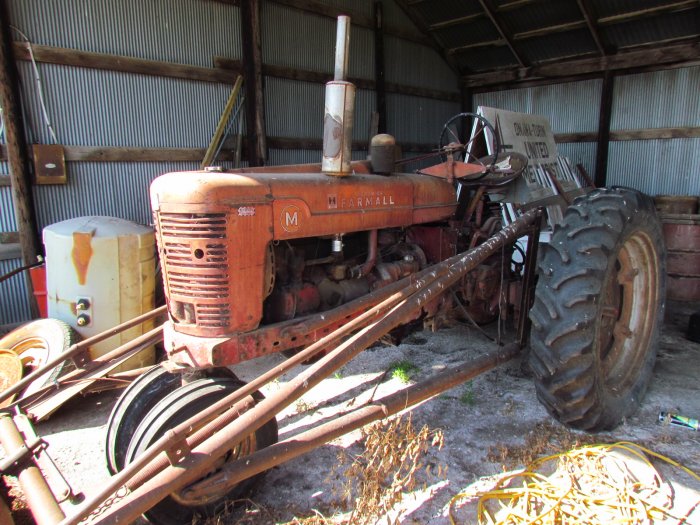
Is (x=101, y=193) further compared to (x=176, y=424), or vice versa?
(x=101, y=193)

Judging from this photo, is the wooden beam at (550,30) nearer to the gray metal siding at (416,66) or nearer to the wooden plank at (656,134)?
the gray metal siding at (416,66)

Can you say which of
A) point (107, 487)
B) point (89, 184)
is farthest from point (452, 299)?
point (89, 184)

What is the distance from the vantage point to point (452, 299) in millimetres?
3428

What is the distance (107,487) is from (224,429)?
16.3 inches

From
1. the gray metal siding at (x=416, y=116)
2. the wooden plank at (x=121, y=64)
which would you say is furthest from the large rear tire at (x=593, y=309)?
the gray metal siding at (x=416, y=116)

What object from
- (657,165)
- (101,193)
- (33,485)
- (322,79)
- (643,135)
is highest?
(322,79)

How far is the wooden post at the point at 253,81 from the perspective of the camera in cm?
584

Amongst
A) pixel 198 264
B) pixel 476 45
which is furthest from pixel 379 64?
pixel 198 264

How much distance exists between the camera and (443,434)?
2.92 metres

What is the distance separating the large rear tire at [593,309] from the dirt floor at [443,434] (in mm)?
202

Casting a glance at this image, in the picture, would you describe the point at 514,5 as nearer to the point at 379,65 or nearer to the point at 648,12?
the point at 648,12

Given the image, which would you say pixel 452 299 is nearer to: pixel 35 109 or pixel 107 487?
pixel 107 487

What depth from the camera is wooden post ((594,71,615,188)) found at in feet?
23.3

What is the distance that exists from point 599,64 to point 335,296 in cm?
626
